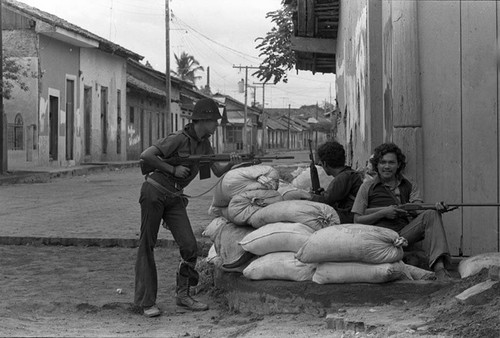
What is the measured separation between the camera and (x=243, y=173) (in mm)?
6289

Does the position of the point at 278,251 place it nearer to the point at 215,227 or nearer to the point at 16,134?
the point at 215,227

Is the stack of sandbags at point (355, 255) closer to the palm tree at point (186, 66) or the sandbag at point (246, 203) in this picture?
the sandbag at point (246, 203)

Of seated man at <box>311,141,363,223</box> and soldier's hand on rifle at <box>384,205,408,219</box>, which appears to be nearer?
soldier's hand on rifle at <box>384,205,408,219</box>

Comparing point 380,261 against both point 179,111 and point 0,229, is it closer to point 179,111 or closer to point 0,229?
point 0,229

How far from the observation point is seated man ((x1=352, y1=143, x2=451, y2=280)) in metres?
5.46

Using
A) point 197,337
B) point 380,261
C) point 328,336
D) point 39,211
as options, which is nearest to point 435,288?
point 380,261

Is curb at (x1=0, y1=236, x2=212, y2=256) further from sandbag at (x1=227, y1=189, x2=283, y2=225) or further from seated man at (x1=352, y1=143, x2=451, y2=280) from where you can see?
seated man at (x1=352, y1=143, x2=451, y2=280)

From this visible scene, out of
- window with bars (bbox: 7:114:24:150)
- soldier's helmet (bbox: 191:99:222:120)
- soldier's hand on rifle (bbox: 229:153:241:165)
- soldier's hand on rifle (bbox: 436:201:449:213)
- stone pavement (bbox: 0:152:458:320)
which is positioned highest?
window with bars (bbox: 7:114:24:150)

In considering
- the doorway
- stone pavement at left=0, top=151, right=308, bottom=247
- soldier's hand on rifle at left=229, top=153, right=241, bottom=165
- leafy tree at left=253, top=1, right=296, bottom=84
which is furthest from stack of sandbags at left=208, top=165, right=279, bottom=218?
the doorway

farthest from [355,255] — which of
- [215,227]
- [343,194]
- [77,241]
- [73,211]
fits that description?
[73,211]

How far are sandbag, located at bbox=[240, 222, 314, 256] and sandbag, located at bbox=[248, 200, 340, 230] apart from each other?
69 mm

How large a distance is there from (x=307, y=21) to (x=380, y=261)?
384 inches

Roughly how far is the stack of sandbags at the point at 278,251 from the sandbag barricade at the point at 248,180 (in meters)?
0.56

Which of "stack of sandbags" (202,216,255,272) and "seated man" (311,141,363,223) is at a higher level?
"seated man" (311,141,363,223)
